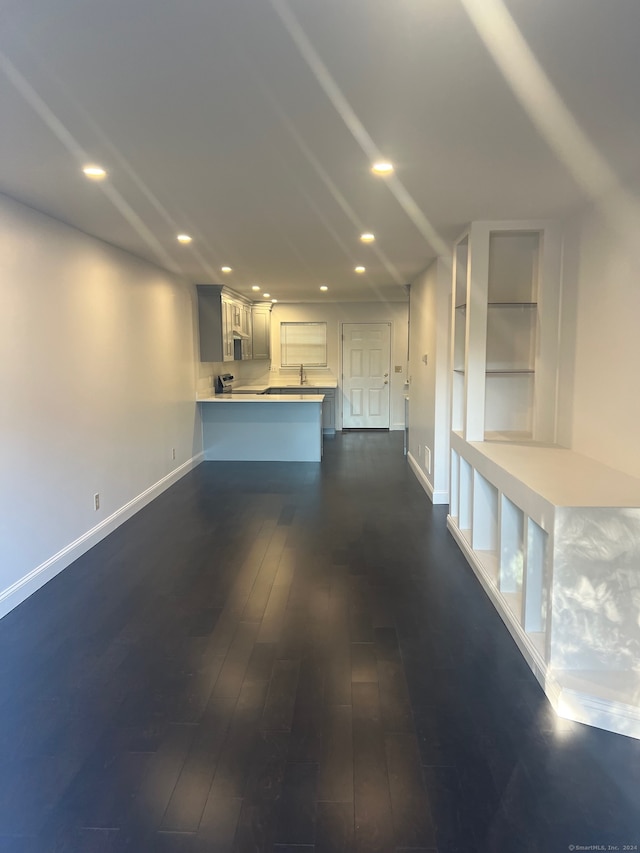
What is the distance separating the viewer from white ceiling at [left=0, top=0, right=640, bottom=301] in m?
1.43

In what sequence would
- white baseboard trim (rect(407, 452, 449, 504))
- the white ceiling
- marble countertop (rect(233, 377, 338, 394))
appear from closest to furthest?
the white ceiling, white baseboard trim (rect(407, 452, 449, 504)), marble countertop (rect(233, 377, 338, 394))

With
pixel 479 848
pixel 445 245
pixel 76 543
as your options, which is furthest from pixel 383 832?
pixel 445 245

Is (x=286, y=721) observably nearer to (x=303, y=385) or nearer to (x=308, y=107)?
(x=308, y=107)

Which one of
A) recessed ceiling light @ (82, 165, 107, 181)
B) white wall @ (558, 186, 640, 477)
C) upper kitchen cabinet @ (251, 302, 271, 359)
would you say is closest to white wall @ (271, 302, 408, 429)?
upper kitchen cabinet @ (251, 302, 271, 359)

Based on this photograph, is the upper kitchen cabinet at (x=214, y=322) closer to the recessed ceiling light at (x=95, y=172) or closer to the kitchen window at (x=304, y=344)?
the kitchen window at (x=304, y=344)

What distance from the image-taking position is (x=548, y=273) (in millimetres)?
3553

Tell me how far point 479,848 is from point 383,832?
28 cm

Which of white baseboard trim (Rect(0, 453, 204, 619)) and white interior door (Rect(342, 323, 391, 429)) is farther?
white interior door (Rect(342, 323, 391, 429))

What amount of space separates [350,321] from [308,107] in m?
7.70

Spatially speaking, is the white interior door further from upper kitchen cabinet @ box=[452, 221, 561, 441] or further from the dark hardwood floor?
the dark hardwood floor

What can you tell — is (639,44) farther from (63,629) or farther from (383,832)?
(63,629)

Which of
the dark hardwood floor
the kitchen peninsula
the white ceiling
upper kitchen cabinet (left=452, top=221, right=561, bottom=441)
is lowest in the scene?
the dark hardwood floor

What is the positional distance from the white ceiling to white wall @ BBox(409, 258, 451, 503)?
1373 millimetres

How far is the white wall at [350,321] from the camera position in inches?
374
